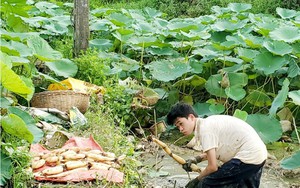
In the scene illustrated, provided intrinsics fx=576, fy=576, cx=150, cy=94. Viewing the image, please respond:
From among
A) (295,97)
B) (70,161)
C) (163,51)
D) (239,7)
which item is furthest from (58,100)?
(239,7)

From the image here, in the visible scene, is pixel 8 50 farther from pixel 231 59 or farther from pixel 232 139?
pixel 231 59

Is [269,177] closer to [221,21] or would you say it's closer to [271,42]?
[271,42]

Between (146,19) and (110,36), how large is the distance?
1.01 m

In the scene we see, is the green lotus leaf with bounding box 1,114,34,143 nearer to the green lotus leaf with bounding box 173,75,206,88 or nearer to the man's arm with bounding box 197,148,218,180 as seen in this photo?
the man's arm with bounding box 197,148,218,180

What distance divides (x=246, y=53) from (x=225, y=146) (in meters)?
2.88

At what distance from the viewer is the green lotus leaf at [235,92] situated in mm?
6871

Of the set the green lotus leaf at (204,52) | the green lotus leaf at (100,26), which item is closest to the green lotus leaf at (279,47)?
the green lotus leaf at (204,52)

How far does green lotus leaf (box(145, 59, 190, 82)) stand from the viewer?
7.07 m

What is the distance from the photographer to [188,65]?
7250mm

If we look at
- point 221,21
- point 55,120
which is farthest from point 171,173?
point 221,21

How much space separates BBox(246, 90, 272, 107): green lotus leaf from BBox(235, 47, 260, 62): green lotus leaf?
425mm

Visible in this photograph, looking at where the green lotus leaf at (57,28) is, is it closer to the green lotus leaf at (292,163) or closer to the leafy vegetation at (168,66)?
the leafy vegetation at (168,66)

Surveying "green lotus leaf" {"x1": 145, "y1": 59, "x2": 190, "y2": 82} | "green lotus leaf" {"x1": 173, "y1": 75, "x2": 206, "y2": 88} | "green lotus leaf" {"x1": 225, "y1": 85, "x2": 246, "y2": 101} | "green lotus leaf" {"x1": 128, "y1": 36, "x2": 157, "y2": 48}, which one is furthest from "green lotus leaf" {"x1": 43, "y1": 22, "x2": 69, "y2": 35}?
"green lotus leaf" {"x1": 225, "y1": 85, "x2": 246, "y2": 101}

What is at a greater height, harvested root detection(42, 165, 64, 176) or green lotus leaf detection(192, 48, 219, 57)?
harvested root detection(42, 165, 64, 176)
